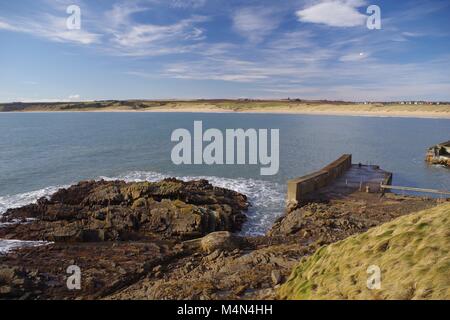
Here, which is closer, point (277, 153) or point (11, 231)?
point (11, 231)

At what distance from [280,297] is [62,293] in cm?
742

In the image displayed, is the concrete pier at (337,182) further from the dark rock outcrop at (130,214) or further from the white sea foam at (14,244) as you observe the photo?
the white sea foam at (14,244)

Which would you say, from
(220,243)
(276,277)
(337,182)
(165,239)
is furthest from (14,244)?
(337,182)

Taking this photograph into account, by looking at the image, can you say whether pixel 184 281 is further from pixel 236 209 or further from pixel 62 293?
pixel 236 209

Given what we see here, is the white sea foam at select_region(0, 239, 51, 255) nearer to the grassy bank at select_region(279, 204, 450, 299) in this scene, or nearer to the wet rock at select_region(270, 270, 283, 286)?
the wet rock at select_region(270, 270, 283, 286)

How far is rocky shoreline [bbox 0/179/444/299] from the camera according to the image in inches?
403

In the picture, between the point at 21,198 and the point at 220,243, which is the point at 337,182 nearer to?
the point at 220,243

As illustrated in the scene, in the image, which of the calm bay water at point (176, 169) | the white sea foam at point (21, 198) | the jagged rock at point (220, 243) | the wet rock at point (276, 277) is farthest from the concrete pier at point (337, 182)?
the white sea foam at point (21, 198)

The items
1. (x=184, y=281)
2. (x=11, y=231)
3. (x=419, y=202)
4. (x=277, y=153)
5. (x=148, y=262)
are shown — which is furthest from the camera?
(x=277, y=153)

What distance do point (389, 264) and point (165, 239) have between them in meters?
11.7

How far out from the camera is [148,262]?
1259 cm

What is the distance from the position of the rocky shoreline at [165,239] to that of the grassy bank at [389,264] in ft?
4.31
